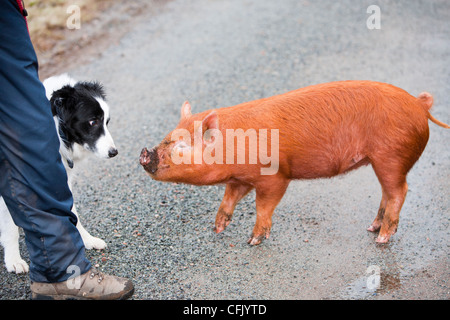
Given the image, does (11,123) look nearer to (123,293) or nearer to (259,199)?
(123,293)

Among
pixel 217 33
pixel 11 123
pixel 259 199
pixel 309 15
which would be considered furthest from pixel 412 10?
pixel 11 123

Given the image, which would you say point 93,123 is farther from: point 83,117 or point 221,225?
point 221,225

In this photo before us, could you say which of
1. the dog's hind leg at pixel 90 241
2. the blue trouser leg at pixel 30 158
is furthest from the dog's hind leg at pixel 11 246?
the blue trouser leg at pixel 30 158

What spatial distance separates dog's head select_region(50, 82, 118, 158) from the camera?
138 inches

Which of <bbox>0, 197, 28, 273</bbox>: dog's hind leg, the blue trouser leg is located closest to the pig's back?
the blue trouser leg

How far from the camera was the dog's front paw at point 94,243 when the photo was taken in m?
3.72

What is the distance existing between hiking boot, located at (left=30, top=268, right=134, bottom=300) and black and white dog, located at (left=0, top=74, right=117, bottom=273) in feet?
1.85

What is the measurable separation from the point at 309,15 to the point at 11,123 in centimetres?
684

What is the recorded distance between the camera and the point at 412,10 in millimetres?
8938

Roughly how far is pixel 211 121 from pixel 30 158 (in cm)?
126

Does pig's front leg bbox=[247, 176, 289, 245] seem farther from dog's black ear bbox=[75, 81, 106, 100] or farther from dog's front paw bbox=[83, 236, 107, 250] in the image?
dog's black ear bbox=[75, 81, 106, 100]

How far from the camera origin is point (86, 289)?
10.1 ft

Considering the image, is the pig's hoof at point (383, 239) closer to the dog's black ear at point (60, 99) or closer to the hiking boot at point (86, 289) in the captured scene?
the hiking boot at point (86, 289)
